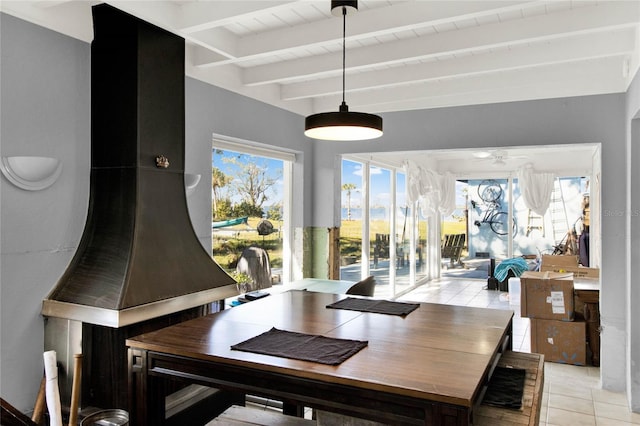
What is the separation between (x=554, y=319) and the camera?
182 inches

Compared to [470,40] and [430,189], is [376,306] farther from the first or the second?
[430,189]

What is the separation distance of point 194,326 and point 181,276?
1.46ft

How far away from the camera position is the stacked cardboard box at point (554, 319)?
457cm

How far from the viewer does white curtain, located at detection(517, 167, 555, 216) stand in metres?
8.24

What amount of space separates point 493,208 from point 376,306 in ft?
23.3

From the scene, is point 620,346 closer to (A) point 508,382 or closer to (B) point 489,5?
(A) point 508,382

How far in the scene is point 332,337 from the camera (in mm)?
2045

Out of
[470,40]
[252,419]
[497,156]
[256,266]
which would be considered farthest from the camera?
[497,156]

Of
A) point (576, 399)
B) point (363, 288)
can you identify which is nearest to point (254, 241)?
point (363, 288)

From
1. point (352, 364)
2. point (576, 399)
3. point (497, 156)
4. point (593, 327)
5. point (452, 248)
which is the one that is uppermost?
point (497, 156)

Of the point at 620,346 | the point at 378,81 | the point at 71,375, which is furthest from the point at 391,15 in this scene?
the point at 620,346

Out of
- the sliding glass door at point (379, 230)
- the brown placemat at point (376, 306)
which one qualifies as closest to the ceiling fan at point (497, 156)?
the sliding glass door at point (379, 230)

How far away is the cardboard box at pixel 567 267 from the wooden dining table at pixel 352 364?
3.40 metres

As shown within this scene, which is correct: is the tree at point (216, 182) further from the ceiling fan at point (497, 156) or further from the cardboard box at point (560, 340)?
the ceiling fan at point (497, 156)
